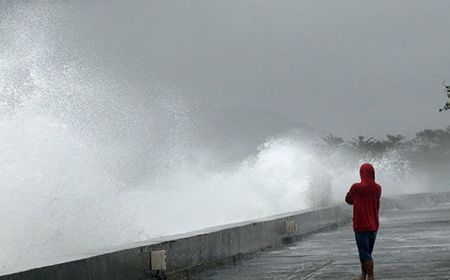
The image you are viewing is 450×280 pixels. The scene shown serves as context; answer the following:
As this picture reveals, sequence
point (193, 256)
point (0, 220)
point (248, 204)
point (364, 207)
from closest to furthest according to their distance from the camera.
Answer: point (364, 207) < point (193, 256) < point (0, 220) < point (248, 204)

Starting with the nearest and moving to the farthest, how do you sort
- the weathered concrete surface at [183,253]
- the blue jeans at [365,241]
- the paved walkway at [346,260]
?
the weathered concrete surface at [183,253] < the blue jeans at [365,241] < the paved walkway at [346,260]

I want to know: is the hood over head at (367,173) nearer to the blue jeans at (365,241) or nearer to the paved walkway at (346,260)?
the blue jeans at (365,241)

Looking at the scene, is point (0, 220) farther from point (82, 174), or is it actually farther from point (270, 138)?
point (270, 138)

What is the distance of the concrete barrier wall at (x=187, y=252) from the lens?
11153mm

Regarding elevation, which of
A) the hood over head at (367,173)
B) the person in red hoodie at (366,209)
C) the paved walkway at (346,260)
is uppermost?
the hood over head at (367,173)

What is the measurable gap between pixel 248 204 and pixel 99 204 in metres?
14.1

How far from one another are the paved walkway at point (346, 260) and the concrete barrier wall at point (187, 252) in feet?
0.88

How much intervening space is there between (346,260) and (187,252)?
2727 mm

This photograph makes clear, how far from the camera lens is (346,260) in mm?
16125

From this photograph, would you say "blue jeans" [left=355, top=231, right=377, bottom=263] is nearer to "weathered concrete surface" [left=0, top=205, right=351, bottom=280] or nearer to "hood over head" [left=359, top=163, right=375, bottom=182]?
"hood over head" [left=359, top=163, right=375, bottom=182]

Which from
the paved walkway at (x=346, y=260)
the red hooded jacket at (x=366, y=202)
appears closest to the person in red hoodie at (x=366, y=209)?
the red hooded jacket at (x=366, y=202)

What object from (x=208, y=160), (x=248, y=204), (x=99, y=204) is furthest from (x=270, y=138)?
(x=99, y=204)

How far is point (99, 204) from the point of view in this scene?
2191 centimetres

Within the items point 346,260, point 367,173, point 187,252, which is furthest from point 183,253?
point 367,173
